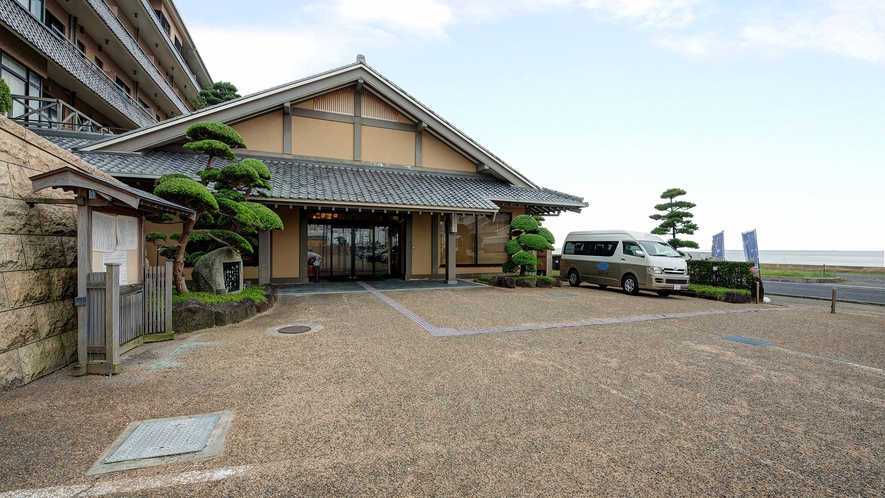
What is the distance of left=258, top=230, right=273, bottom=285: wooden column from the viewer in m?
11.2

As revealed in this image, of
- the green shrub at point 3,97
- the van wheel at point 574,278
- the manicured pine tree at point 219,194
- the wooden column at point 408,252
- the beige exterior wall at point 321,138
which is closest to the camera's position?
the green shrub at point 3,97

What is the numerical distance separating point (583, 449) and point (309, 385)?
2.71 metres

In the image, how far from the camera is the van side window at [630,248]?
37.7 ft

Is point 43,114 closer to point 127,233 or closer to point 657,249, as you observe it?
point 127,233

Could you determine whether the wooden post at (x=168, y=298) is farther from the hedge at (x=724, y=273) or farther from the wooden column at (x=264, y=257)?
the hedge at (x=724, y=273)

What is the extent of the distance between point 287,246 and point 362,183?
10.5ft

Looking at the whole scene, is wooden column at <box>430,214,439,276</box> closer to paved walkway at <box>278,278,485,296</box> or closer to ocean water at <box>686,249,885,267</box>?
paved walkway at <box>278,278,485,296</box>

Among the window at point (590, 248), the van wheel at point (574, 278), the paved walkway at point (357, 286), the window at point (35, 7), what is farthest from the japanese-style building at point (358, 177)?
the window at point (35, 7)

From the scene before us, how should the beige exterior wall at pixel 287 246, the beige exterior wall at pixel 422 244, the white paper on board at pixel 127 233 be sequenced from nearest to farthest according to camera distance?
the white paper on board at pixel 127 233 < the beige exterior wall at pixel 287 246 < the beige exterior wall at pixel 422 244

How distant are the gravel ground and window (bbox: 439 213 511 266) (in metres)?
8.58

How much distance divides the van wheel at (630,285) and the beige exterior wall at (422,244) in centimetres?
667

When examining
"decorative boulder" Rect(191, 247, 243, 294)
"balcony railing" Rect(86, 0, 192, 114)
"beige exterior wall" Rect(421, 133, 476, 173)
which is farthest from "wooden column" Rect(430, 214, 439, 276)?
"balcony railing" Rect(86, 0, 192, 114)

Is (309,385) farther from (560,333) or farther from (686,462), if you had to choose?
(560,333)

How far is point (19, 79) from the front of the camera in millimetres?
11586
